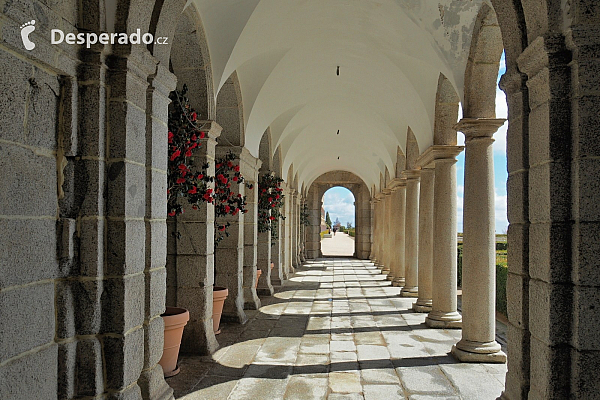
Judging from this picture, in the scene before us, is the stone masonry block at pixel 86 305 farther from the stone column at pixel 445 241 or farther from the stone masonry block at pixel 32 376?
the stone column at pixel 445 241

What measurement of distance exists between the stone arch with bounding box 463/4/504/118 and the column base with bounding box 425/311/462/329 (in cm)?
303

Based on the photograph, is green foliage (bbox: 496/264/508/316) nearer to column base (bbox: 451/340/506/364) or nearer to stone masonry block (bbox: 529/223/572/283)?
column base (bbox: 451/340/506/364)

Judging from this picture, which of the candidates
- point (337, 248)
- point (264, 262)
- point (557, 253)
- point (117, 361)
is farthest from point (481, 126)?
point (337, 248)

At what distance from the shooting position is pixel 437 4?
5387 mm

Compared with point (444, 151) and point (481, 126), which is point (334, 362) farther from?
point (444, 151)

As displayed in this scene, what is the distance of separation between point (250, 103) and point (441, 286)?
3.97 m

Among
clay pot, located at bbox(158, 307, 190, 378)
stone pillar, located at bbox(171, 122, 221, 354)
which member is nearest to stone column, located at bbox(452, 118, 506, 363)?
stone pillar, located at bbox(171, 122, 221, 354)

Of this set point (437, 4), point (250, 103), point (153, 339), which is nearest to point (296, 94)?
point (250, 103)

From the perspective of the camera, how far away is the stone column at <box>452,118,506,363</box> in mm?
5273

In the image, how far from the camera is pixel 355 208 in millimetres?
23312

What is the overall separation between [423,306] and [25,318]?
6.95 metres

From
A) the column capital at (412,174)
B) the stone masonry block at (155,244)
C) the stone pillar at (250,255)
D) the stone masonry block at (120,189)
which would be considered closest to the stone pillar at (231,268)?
the stone pillar at (250,255)

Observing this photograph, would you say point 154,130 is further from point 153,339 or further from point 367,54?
point 367,54

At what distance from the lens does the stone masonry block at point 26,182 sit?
7.54 ft
